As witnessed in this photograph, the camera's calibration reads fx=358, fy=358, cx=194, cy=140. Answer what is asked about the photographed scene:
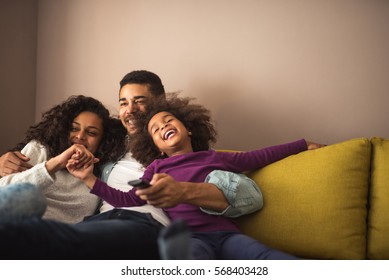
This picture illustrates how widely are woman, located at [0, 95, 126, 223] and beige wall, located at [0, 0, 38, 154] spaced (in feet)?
1.78

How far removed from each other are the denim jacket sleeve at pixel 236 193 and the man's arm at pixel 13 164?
0.70m

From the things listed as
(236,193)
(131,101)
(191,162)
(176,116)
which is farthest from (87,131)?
(236,193)

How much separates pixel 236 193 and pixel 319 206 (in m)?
0.29

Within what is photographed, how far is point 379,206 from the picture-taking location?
120 centimetres

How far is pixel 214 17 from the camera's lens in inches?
75.4

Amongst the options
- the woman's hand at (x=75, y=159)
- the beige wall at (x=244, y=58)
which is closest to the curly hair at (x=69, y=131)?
the woman's hand at (x=75, y=159)

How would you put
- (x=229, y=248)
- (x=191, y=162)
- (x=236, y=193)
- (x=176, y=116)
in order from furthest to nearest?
(x=176, y=116) < (x=191, y=162) < (x=236, y=193) < (x=229, y=248)

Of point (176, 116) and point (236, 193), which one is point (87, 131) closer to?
point (176, 116)

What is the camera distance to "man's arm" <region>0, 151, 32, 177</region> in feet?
4.36

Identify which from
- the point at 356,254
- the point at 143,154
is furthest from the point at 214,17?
the point at 356,254

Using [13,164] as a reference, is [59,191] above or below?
below

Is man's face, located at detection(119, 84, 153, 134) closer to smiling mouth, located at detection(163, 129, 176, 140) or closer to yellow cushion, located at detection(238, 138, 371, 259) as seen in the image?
smiling mouth, located at detection(163, 129, 176, 140)

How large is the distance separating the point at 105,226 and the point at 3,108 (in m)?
1.43
